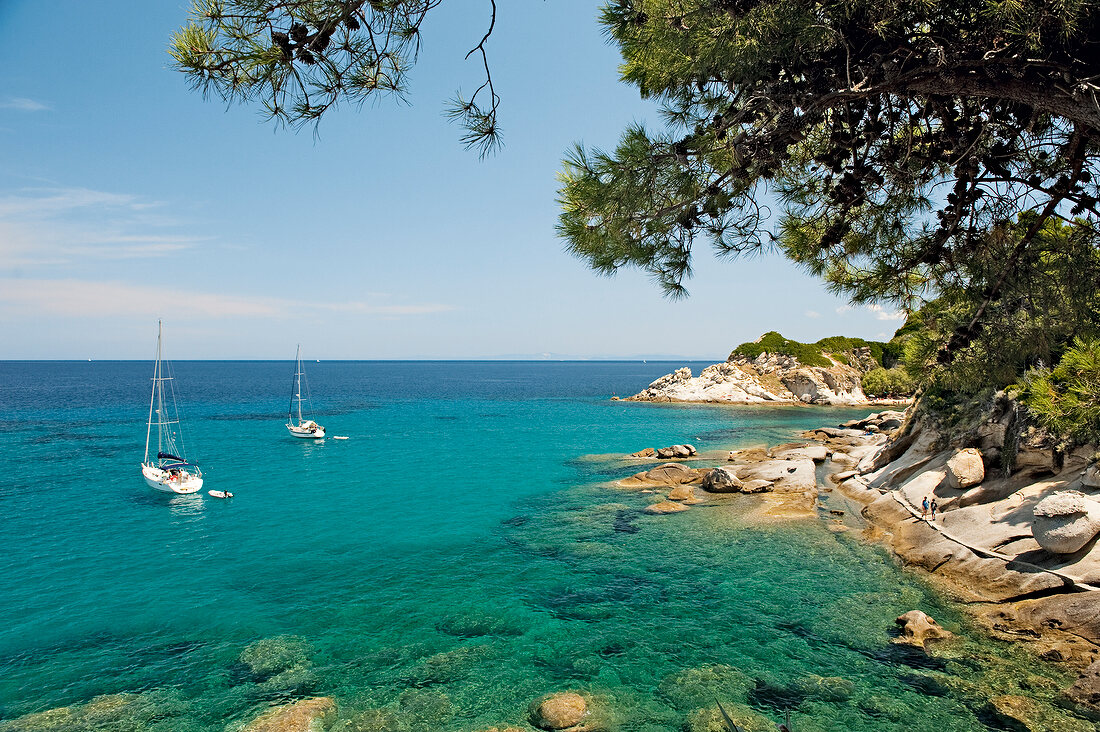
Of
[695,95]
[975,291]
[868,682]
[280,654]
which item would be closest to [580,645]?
[868,682]

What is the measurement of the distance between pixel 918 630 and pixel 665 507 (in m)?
13.3

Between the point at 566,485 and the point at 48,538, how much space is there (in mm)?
24182

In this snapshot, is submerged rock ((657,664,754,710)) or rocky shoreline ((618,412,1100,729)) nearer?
submerged rock ((657,664,754,710))

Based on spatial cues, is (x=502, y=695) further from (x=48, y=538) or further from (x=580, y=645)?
(x=48, y=538)

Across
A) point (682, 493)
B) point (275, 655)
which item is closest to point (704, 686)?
point (275, 655)

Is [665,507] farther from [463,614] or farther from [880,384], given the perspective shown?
[880,384]

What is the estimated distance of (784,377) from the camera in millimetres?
87500

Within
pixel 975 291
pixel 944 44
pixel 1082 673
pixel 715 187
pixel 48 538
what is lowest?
pixel 48 538

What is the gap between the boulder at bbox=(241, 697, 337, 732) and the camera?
10836 millimetres

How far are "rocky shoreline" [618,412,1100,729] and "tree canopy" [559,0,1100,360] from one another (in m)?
8.82

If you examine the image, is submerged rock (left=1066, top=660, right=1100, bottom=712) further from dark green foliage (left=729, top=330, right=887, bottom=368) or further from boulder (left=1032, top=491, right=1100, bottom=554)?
dark green foliage (left=729, top=330, right=887, bottom=368)

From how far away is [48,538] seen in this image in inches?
966

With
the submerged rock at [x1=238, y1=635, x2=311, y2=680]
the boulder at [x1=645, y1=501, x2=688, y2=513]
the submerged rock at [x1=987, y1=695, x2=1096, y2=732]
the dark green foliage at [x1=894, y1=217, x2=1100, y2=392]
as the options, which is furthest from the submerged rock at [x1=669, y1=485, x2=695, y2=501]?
the dark green foliage at [x1=894, y1=217, x2=1100, y2=392]

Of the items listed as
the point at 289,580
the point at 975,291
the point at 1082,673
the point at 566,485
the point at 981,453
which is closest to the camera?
the point at 975,291
